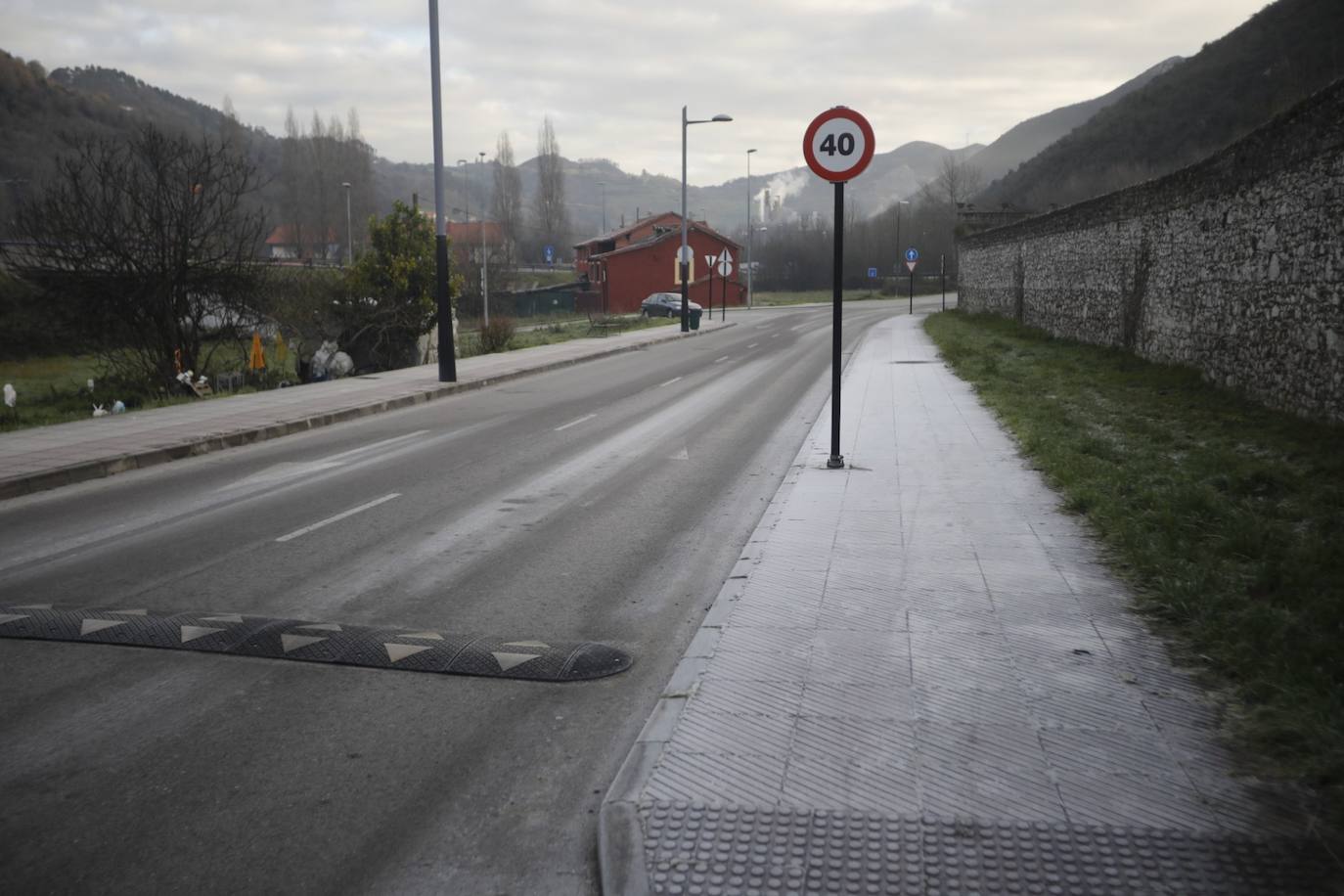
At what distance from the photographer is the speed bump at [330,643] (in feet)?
16.2

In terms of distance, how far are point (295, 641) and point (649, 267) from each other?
70215 mm

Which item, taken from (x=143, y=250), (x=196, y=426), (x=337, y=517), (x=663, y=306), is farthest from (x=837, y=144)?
(x=663, y=306)

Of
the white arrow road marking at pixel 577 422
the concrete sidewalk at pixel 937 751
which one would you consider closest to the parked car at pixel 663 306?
the white arrow road marking at pixel 577 422

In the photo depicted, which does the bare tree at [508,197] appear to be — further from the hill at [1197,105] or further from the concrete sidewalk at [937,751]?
the concrete sidewalk at [937,751]

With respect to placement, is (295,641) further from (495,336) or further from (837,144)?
(495,336)

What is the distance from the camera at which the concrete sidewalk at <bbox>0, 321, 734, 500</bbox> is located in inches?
408

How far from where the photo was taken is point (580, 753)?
13.3 feet

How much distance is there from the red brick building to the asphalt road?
58.6 metres

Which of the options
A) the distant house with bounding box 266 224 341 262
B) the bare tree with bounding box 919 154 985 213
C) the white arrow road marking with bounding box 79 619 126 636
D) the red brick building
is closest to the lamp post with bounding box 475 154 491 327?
the red brick building

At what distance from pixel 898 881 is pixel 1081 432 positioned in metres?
9.11

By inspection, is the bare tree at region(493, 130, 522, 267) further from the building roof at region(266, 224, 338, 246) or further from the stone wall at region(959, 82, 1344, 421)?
the stone wall at region(959, 82, 1344, 421)

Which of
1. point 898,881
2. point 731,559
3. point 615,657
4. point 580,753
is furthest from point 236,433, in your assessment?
point 898,881

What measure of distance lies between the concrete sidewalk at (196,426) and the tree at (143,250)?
7.60ft

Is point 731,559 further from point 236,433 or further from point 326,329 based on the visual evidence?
point 326,329
